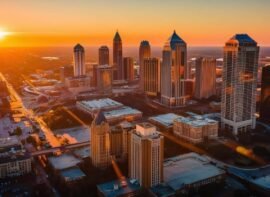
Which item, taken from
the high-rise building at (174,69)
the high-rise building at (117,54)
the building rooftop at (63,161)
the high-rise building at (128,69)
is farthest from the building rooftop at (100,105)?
the high-rise building at (128,69)

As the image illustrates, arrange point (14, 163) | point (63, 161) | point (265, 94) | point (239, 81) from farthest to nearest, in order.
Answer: point (265, 94) < point (239, 81) < point (63, 161) < point (14, 163)

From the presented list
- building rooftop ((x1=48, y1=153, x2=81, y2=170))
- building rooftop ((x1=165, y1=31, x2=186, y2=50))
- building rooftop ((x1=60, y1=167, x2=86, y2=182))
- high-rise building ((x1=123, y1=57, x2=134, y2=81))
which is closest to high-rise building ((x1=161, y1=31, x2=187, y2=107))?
building rooftop ((x1=165, y1=31, x2=186, y2=50))

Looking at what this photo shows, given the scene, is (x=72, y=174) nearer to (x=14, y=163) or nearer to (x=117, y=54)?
(x=14, y=163)

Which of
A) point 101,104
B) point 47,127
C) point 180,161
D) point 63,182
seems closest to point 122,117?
point 101,104

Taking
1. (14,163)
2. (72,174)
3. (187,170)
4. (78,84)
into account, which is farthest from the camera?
(78,84)

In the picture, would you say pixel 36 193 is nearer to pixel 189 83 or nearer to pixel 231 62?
pixel 231 62

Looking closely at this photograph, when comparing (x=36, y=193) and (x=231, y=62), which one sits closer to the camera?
(x=36, y=193)

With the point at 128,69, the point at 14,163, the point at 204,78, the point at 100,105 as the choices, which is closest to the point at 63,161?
the point at 14,163
